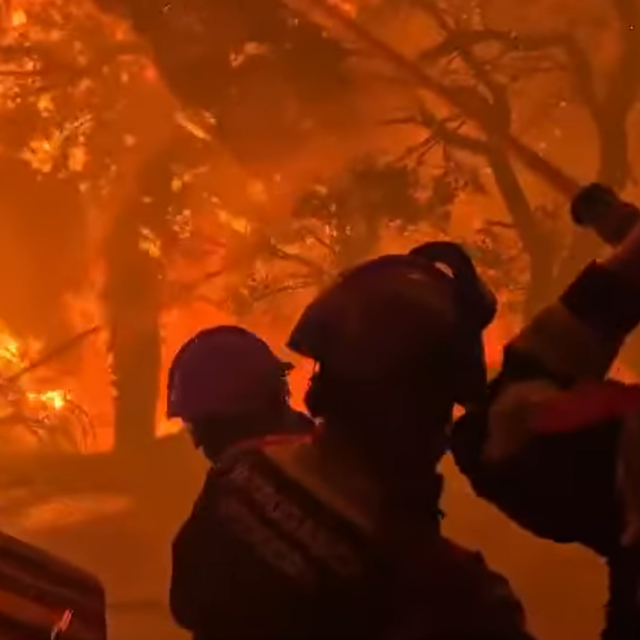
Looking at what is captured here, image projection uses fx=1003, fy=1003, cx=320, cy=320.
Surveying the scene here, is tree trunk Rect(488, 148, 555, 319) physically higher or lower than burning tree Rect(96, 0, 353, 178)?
lower

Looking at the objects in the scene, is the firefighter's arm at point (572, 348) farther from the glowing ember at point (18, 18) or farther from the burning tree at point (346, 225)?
the glowing ember at point (18, 18)

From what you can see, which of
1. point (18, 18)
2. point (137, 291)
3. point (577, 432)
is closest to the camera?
point (577, 432)

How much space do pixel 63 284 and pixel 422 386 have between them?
1.79 m

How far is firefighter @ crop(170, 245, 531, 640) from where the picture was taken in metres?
0.71

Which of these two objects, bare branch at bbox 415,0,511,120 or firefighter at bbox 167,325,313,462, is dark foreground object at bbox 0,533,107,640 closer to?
firefighter at bbox 167,325,313,462

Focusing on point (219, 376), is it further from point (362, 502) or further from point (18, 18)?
point (18, 18)

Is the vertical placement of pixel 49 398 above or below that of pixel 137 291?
below

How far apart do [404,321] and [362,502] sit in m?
0.14

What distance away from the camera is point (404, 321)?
0.74 meters

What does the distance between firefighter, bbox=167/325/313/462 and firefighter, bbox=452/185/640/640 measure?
12.7 inches

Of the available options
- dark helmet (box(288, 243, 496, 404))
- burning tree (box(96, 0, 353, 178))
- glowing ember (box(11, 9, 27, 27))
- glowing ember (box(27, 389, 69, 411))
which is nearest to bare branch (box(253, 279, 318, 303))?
burning tree (box(96, 0, 353, 178))

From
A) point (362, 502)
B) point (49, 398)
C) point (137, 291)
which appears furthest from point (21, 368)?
point (362, 502)

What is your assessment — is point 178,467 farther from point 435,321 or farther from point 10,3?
point 435,321

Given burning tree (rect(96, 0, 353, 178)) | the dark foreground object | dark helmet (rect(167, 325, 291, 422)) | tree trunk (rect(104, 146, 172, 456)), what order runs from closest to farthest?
the dark foreground object
dark helmet (rect(167, 325, 291, 422))
burning tree (rect(96, 0, 353, 178))
tree trunk (rect(104, 146, 172, 456))
